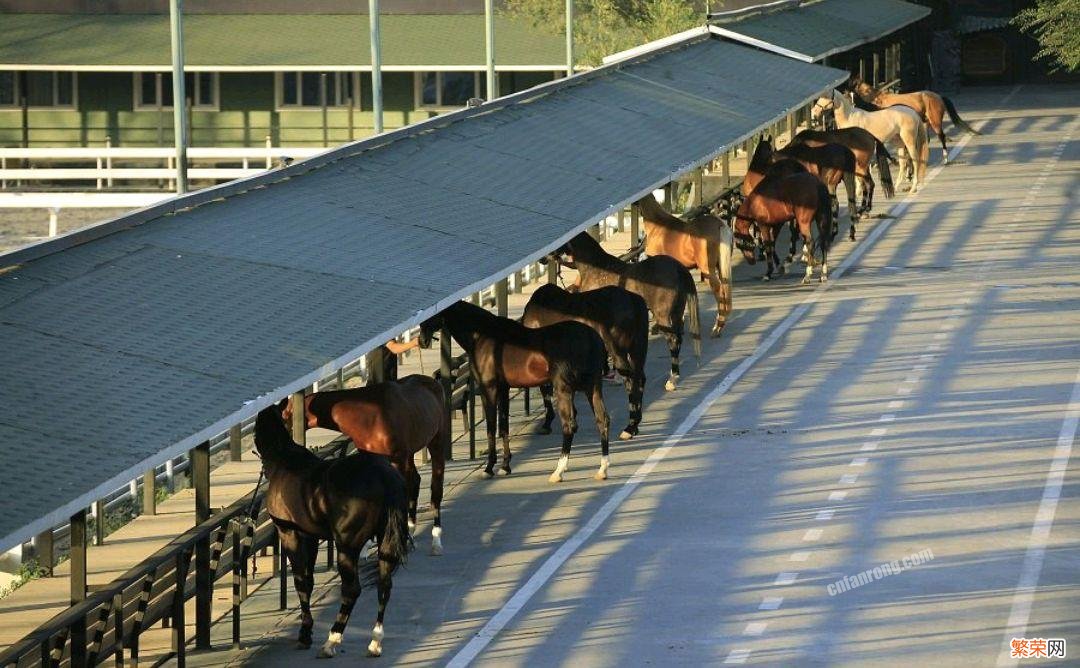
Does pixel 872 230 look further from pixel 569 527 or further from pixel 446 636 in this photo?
pixel 446 636

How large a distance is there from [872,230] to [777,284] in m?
5.87

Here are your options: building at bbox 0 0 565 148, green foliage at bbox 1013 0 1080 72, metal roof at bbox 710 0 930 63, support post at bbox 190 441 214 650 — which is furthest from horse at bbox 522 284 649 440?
building at bbox 0 0 565 148

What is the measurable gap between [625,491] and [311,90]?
134 feet

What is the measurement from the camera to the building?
5734 cm

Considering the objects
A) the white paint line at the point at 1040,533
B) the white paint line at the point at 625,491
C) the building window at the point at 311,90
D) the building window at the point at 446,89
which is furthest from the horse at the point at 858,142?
the building window at the point at 311,90

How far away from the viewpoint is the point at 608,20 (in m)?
56.6

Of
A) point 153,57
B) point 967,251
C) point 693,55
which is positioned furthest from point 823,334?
point 153,57

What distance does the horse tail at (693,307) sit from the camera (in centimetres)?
2409

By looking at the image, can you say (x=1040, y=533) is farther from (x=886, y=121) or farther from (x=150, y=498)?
(x=886, y=121)

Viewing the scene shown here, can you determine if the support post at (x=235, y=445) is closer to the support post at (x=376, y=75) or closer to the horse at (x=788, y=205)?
the support post at (x=376, y=75)

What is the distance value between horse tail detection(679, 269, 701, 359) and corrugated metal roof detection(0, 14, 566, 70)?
98.1 ft

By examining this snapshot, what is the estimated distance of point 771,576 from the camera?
661 inches

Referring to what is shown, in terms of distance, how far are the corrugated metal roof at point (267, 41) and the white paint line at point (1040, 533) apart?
34.3m

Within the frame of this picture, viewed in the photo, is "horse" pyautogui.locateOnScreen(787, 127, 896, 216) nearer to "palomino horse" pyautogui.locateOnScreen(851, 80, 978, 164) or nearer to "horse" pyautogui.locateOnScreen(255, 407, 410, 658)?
"palomino horse" pyautogui.locateOnScreen(851, 80, 978, 164)
